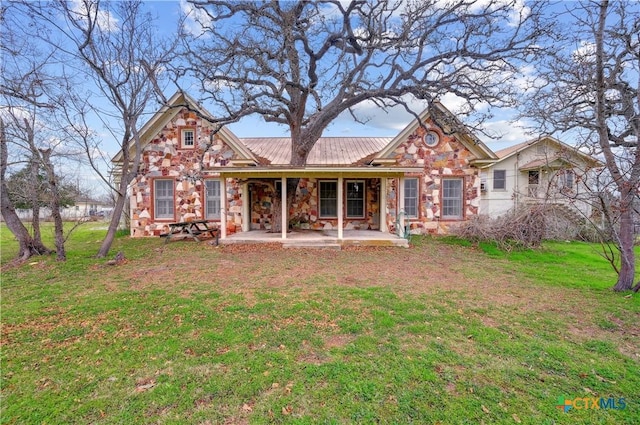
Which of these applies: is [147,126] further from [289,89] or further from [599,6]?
[599,6]

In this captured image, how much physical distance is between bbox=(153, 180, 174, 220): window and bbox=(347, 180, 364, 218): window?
7906 mm

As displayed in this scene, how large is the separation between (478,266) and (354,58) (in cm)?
845

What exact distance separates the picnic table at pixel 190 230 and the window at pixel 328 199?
4.69 m

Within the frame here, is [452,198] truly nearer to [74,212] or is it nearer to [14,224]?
[14,224]

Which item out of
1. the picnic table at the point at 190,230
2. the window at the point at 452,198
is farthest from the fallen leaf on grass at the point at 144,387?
the window at the point at 452,198

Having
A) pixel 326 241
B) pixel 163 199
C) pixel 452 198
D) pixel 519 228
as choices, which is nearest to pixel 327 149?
pixel 452 198

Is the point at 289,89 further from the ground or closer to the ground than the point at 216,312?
further from the ground

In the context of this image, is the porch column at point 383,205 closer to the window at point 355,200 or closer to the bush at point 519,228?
the window at point 355,200

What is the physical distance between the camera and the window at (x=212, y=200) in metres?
13.3

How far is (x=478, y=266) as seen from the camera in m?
8.10

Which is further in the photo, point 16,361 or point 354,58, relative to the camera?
point 354,58

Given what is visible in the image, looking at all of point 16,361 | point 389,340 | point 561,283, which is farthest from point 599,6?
point 16,361

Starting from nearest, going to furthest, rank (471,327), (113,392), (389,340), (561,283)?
1. (113,392)
2. (389,340)
3. (471,327)
4. (561,283)

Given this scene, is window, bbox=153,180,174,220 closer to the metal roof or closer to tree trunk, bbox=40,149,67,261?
the metal roof
